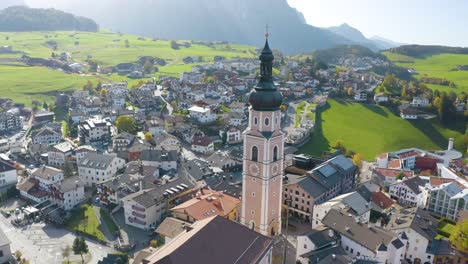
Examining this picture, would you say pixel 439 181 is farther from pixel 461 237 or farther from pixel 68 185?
pixel 68 185

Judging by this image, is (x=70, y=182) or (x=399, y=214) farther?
(x=70, y=182)

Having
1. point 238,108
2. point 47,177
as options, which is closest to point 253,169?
point 47,177

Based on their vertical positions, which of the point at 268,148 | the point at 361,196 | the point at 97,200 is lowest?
the point at 97,200

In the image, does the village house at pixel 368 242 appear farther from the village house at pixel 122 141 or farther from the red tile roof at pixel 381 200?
Result: the village house at pixel 122 141

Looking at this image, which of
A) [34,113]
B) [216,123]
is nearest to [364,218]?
[216,123]

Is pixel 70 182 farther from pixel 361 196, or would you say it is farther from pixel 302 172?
pixel 361 196

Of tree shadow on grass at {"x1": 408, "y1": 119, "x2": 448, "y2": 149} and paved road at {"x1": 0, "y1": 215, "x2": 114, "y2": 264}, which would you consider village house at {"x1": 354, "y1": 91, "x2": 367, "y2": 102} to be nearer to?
tree shadow on grass at {"x1": 408, "y1": 119, "x2": 448, "y2": 149}
